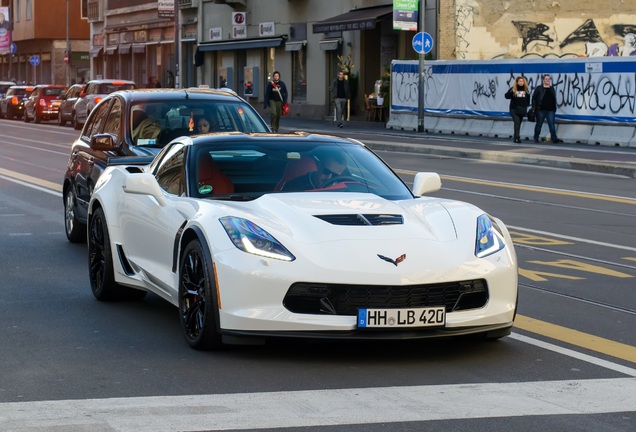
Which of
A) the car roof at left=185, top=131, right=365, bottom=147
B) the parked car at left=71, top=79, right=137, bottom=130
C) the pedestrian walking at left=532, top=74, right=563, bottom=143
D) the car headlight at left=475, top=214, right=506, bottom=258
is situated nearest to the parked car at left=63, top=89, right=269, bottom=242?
the car roof at left=185, top=131, right=365, bottom=147

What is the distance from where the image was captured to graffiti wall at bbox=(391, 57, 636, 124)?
32.2 meters

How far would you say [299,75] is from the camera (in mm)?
55844

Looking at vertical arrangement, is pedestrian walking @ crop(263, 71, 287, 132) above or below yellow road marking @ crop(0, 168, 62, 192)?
above

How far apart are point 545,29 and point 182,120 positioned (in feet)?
112

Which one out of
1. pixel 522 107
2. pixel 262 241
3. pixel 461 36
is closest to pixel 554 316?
pixel 262 241

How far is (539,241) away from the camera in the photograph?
13773mm

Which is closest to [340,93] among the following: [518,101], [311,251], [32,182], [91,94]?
[91,94]

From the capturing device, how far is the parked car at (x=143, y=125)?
43.6 ft

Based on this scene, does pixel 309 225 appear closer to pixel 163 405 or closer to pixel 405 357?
pixel 405 357

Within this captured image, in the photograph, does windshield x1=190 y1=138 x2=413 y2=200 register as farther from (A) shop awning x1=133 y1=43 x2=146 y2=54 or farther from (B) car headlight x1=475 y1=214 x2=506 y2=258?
(A) shop awning x1=133 y1=43 x2=146 y2=54

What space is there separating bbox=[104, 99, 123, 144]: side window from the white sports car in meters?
4.74

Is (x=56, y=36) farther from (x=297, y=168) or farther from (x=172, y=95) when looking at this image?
(x=297, y=168)

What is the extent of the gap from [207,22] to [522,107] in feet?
115

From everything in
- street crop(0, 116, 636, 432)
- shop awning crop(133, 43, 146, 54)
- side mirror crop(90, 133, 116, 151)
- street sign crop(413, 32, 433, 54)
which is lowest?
street crop(0, 116, 636, 432)
